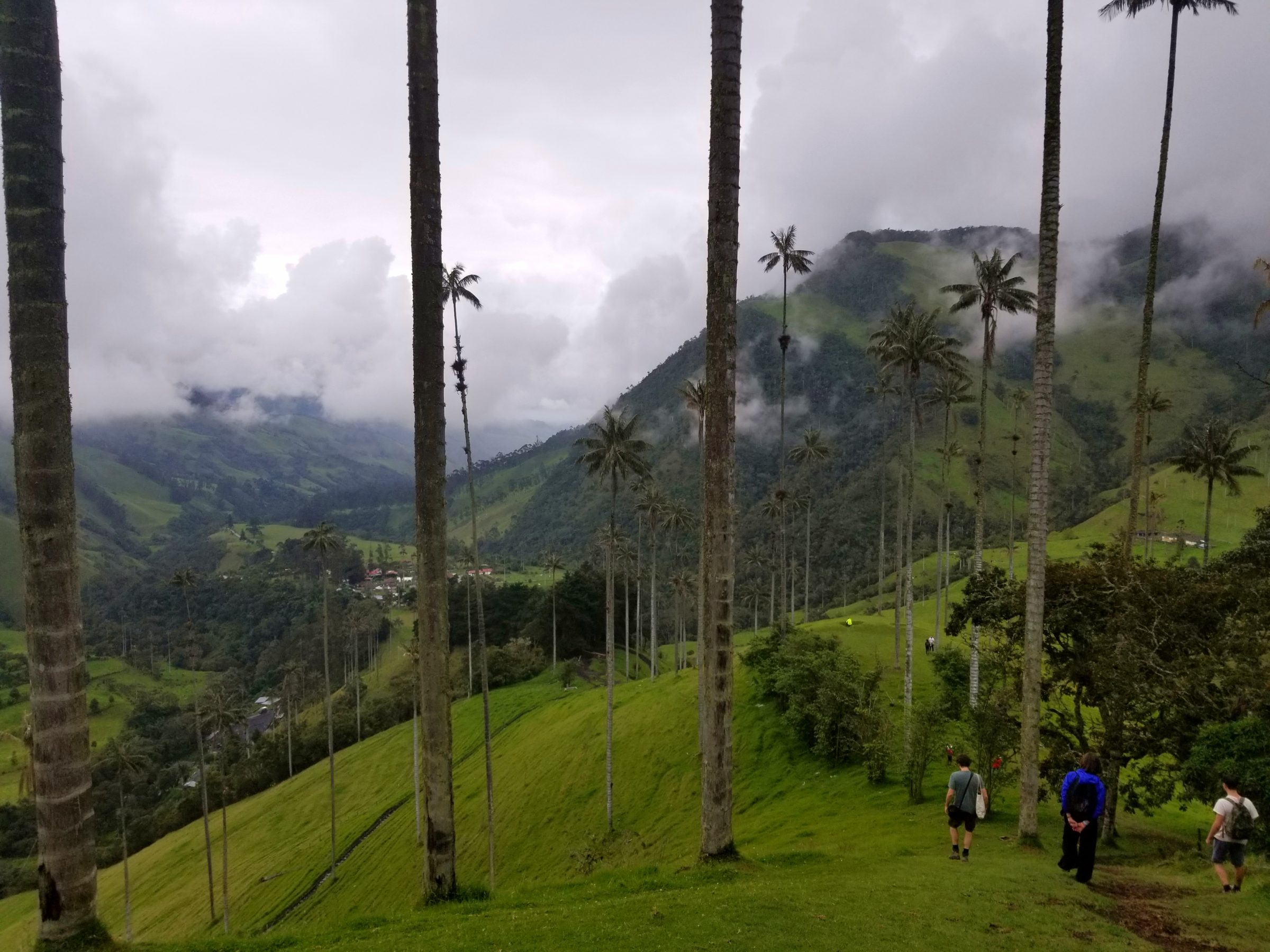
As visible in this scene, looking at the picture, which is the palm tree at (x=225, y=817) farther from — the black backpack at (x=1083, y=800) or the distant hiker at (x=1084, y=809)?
the black backpack at (x=1083, y=800)

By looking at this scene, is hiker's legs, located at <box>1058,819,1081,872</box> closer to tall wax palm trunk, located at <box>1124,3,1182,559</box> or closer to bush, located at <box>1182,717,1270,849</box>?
bush, located at <box>1182,717,1270,849</box>

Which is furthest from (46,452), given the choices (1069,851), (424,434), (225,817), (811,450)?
(225,817)

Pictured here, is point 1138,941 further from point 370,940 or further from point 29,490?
point 29,490

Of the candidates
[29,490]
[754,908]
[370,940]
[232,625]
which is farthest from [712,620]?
[232,625]

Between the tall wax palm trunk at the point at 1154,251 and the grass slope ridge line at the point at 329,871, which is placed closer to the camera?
the tall wax palm trunk at the point at 1154,251

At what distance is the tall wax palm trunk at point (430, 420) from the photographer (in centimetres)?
1131

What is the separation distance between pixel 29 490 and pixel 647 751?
40951 millimetres

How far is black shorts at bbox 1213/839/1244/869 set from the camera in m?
12.8

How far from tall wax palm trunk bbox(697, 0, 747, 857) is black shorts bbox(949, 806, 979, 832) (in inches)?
232

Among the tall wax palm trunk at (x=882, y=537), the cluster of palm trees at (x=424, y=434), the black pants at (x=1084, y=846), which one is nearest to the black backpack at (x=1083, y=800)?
the black pants at (x=1084, y=846)

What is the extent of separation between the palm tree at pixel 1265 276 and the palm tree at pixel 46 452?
21.0 metres

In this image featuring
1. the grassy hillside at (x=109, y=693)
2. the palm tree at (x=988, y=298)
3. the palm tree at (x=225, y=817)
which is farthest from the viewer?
the grassy hillside at (x=109, y=693)

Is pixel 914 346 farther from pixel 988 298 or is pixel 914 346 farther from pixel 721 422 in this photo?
pixel 721 422

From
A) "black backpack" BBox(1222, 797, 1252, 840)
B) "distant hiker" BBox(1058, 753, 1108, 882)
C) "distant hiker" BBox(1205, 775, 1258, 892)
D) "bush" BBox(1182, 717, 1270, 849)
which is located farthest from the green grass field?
"bush" BBox(1182, 717, 1270, 849)
